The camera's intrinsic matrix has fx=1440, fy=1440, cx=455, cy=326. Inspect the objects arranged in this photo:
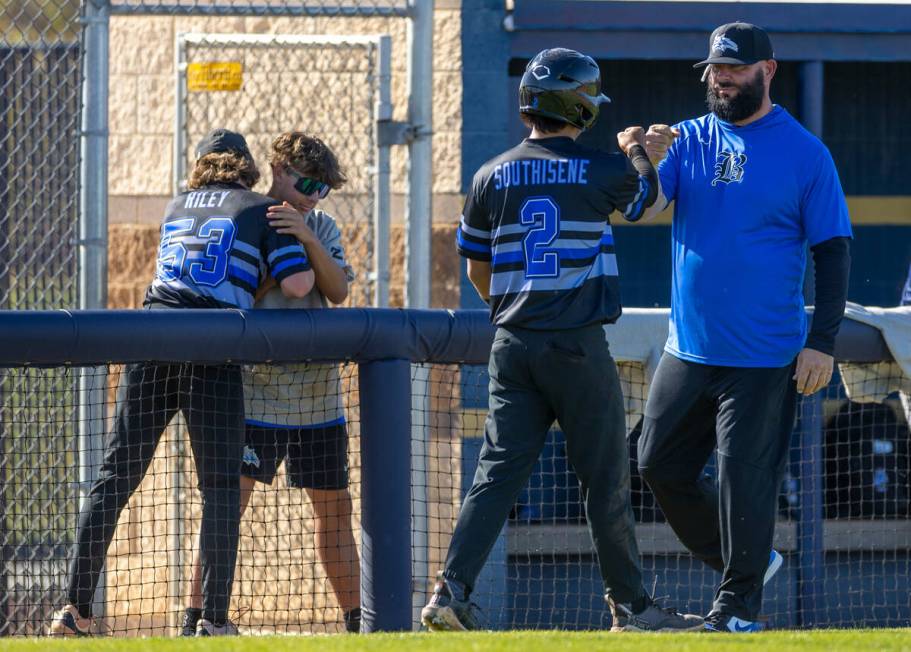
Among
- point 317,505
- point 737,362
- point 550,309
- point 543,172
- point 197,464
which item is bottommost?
point 317,505

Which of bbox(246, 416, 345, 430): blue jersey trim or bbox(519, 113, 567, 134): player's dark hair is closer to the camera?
bbox(519, 113, 567, 134): player's dark hair

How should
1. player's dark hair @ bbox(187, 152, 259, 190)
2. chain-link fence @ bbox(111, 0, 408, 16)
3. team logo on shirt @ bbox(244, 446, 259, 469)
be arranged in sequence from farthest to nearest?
chain-link fence @ bbox(111, 0, 408, 16) < team logo on shirt @ bbox(244, 446, 259, 469) < player's dark hair @ bbox(187, 152, 259, 190)

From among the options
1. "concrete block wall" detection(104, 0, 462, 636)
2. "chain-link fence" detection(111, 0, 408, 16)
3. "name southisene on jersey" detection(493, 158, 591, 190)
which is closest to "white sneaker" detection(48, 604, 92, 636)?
"concrete block wall" detection(104, 0, 462, 636)

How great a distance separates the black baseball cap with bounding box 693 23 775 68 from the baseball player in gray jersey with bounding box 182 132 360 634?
1444mm

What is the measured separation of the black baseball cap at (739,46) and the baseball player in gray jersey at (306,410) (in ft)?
4.74

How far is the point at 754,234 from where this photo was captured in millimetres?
4539

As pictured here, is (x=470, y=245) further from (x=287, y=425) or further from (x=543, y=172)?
(x=287, y=425)

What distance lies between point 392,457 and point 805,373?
4.59 ft

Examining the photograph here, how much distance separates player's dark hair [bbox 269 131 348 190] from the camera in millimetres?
5121

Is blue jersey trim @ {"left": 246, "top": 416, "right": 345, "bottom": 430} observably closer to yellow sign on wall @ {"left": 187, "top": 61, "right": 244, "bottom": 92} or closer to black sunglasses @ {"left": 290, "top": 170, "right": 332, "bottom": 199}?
black sunglasses @ {"left": 290, "top": 170, "right": 332, "bottom": 199}

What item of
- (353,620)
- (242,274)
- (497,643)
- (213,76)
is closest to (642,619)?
(497,643)

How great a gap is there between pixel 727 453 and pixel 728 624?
1.73 ft

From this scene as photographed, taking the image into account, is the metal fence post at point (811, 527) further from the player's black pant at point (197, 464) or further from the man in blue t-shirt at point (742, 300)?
the player's black pant at point (197, 464)

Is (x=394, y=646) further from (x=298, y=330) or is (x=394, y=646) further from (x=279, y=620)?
(x=279, y=620)
